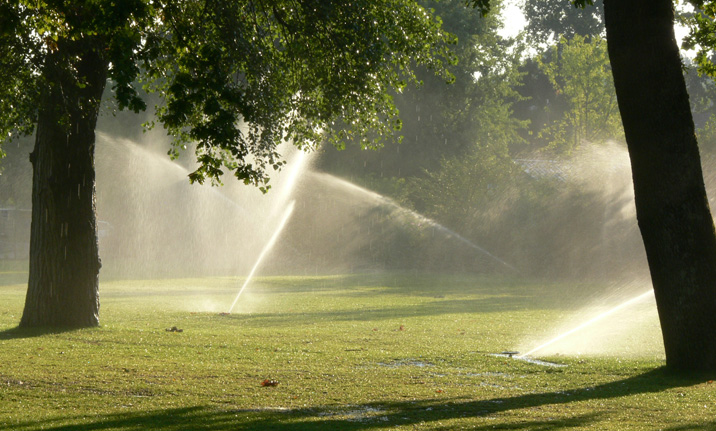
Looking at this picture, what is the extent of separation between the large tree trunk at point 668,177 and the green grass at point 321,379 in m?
0.69

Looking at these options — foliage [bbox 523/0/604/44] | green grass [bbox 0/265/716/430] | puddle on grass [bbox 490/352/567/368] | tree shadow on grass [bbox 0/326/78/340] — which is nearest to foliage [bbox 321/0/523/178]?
foliage [bbox 523/0/604/44]

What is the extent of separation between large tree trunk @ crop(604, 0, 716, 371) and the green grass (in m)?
0.69

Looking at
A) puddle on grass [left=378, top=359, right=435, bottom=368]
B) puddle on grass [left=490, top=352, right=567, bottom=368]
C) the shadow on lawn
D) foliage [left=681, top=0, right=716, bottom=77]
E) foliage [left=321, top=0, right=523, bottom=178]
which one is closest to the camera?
the shadow on lawn

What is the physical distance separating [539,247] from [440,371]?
26.4m

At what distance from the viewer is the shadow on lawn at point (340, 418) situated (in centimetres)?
703

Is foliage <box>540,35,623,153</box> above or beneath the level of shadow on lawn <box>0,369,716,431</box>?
above

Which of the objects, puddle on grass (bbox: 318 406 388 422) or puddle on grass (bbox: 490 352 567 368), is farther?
puddle on grass (bbox: 490 352 567 368)

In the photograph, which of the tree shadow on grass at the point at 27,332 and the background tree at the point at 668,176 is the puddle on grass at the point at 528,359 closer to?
the background tree at the point at 668,176

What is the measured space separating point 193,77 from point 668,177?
20.2 feet

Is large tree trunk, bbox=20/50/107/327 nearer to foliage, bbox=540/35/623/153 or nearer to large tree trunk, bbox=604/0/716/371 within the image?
large tree trunk, bbox=604/0/716/371

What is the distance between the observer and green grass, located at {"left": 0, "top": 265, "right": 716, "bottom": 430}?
7.40 meters

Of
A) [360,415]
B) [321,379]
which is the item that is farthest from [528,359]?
[360,415]

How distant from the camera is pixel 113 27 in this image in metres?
8.65

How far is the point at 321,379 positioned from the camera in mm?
9797
